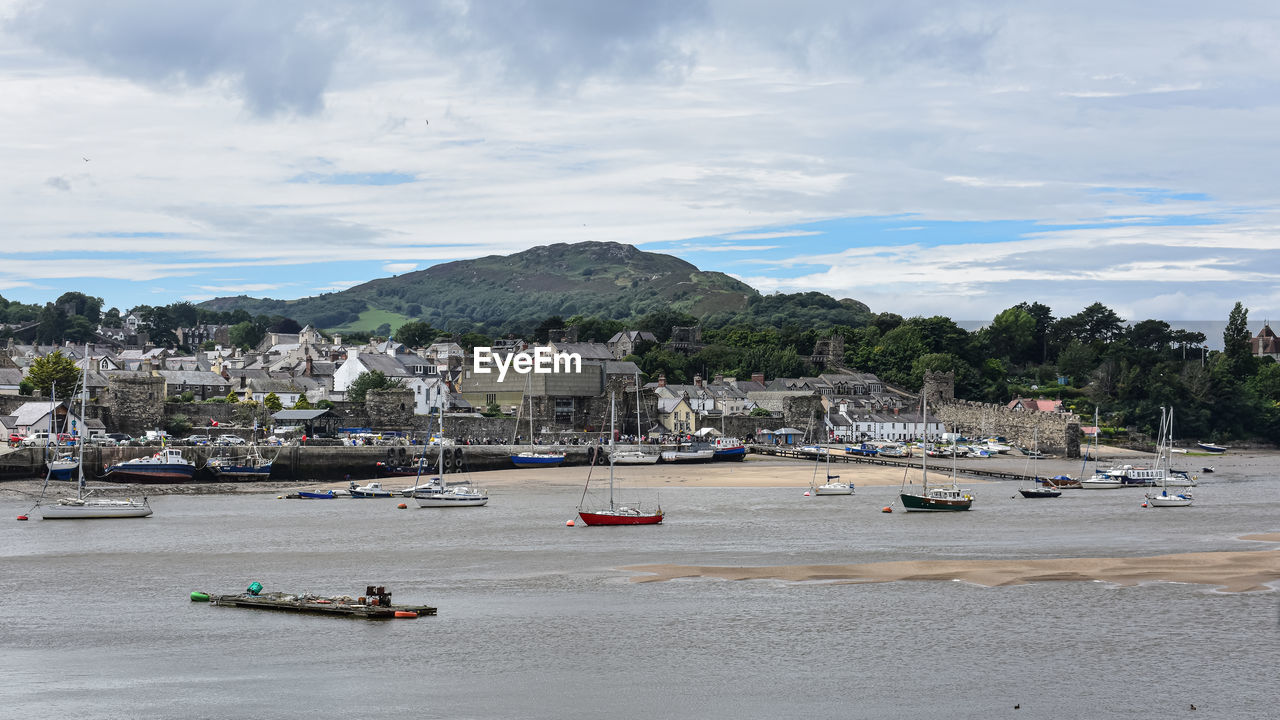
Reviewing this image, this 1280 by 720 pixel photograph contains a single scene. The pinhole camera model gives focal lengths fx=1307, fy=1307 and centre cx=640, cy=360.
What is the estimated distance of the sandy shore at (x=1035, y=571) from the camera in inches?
1264

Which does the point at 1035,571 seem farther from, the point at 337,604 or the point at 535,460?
the point at 535,460

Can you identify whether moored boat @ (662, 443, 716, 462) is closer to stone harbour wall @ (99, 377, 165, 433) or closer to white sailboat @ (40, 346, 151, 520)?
stone harbour wall @ (99, 377, 165, 433)

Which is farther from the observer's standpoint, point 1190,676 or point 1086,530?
point 1086,530

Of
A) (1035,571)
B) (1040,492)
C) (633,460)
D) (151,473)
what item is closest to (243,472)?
(151,473)

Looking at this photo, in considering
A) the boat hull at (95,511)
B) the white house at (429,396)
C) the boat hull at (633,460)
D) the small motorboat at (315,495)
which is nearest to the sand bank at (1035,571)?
the boat hull at (95,511)

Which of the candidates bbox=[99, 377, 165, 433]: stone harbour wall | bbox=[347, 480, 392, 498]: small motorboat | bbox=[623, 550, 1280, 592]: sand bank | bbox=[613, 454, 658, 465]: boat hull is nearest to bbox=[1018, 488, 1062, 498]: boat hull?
bbox=[623, 550, 1280, 592]: sand bank

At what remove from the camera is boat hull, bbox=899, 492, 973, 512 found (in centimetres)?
5022

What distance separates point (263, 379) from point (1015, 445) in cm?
5665

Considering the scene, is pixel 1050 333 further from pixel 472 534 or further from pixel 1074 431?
pixel 472 534

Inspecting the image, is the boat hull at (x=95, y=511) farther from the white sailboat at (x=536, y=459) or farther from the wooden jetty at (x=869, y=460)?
the wooden jetty at (x=869, y=460)

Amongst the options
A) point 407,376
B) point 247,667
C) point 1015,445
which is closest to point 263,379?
point 407,376

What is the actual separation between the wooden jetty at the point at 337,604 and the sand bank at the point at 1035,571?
696cm

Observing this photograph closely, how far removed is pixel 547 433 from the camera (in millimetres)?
82938

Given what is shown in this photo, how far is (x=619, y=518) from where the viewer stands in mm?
44469
